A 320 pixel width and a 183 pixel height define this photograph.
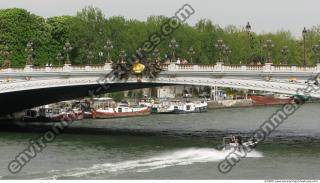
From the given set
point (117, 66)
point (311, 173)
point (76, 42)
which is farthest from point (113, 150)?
point (76, 42)

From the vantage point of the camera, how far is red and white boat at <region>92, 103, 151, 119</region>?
211ft

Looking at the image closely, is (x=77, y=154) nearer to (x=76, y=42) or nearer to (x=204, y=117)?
(x=204, y=117)

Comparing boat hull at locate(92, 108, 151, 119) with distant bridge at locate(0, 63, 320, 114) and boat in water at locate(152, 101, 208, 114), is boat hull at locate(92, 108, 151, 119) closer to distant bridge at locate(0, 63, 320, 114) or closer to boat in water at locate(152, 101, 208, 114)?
boat in water at locate(152, 101, 208, 114)

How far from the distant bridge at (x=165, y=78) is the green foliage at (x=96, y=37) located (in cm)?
1656

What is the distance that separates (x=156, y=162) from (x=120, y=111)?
29432 millimetres

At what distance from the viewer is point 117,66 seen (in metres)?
45.2

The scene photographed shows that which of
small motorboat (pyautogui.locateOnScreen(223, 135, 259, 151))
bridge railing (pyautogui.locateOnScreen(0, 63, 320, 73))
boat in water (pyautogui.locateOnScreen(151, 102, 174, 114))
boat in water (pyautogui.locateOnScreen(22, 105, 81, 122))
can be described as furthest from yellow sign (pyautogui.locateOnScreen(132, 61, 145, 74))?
boat in water (pyautogui.locateOnScreen(151, 102, 174, 114))

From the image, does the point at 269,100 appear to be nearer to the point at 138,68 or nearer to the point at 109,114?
the point at 109,114

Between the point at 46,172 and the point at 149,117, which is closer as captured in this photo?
the point at 46,172

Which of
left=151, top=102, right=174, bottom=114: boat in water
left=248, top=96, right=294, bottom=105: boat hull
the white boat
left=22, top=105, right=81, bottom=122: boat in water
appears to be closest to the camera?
left=22, top=105, right=81, bottom=122: boat in water

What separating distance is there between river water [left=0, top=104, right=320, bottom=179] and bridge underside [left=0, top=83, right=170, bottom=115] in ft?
7.54

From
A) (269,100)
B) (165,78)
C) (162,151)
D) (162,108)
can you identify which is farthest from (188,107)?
(162,151)

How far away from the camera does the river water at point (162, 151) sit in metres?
33.5

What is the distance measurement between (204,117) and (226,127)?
1129cm
